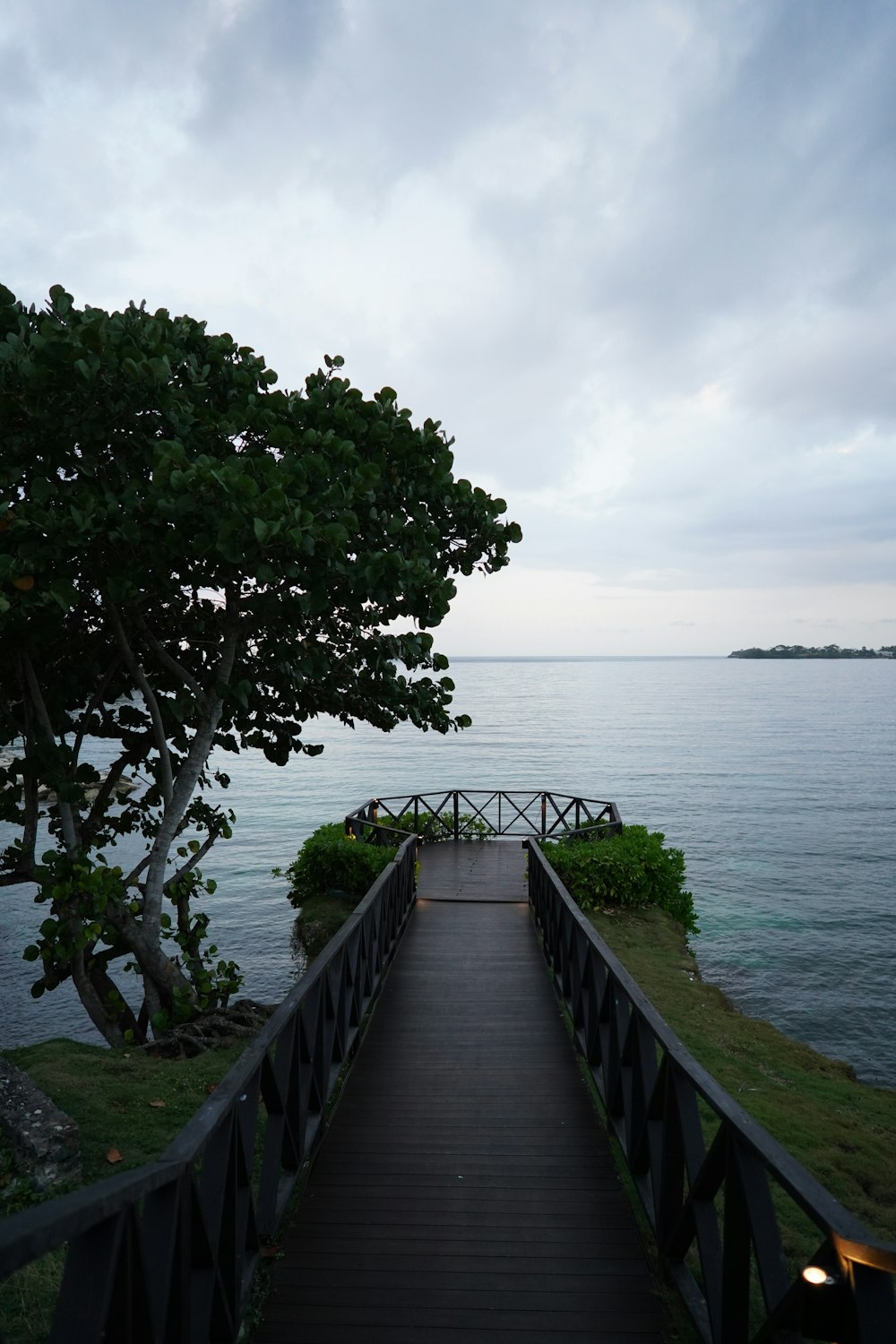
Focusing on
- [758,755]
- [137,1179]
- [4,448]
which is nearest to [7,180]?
[4,448]

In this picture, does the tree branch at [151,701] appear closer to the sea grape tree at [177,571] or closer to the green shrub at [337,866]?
the sea grape tree at [177,571]

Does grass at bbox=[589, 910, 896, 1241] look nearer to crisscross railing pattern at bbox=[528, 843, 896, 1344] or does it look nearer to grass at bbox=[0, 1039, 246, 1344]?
crisscross railing pattern at bbox=[528, 843, 896, 1344]

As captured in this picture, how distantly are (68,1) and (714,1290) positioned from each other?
1300 centimetres

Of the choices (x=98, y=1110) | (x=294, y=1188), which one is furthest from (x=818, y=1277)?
(x=98, y=1110)

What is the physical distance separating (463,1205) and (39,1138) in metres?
3.01

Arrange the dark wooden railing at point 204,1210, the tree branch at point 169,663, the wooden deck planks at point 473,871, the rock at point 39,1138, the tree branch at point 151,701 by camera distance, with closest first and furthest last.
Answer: the dark wooden railing at point 204,1210 → the rock at point 39,1138 → the tree branch at point 151,701 → the tree branch at point 169,663 → the wooden deck planks at point 473,871

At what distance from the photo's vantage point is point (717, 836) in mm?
31734

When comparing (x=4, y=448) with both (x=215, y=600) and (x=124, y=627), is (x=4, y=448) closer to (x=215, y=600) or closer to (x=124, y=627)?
(x=124, y=627)

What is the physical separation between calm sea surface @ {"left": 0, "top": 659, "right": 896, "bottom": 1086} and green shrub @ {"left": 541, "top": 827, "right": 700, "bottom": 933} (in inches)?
94.7

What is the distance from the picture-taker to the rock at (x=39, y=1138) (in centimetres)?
541

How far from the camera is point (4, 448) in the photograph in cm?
687

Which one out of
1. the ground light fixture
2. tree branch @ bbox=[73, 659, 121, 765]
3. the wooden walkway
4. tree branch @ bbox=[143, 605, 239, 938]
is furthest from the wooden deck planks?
the ground light fixture

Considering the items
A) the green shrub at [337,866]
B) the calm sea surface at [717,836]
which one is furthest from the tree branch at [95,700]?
the calm sea surface at [717,836]

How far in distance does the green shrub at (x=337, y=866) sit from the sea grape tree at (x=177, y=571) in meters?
5.13
